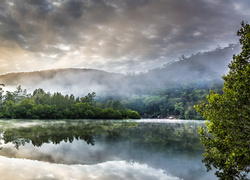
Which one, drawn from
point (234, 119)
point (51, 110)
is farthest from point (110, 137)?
point (51, 110)

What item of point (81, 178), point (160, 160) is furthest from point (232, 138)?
point (81, 178)

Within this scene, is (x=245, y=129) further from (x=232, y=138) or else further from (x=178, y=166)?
(x=178, y=166)

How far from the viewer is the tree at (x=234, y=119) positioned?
37.7ft

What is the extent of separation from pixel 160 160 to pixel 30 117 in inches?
4411

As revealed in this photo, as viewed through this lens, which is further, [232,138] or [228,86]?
[228,86]

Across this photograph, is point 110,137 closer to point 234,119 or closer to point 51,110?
point 234,119

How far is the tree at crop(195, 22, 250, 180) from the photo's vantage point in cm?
1148

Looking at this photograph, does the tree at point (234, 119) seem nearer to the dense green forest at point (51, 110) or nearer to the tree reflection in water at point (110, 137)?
the tree reflection in water at point (110, 137)

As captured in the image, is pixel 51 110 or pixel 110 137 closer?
pixel 110 137

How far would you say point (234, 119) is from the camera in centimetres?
1212

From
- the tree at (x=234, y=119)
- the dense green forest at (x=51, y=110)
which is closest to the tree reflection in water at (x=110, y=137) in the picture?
the tree at (x=234, y=119)

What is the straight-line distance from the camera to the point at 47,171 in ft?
46.9

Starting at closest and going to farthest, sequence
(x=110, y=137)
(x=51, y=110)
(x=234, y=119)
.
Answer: (x=234, y=119) < (x=110, y=137) < (x=51, y=110)

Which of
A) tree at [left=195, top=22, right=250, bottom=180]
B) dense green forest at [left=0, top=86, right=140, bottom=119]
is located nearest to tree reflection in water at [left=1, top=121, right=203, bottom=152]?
tree at [left=195, top=22, right=250, bottom=180]
